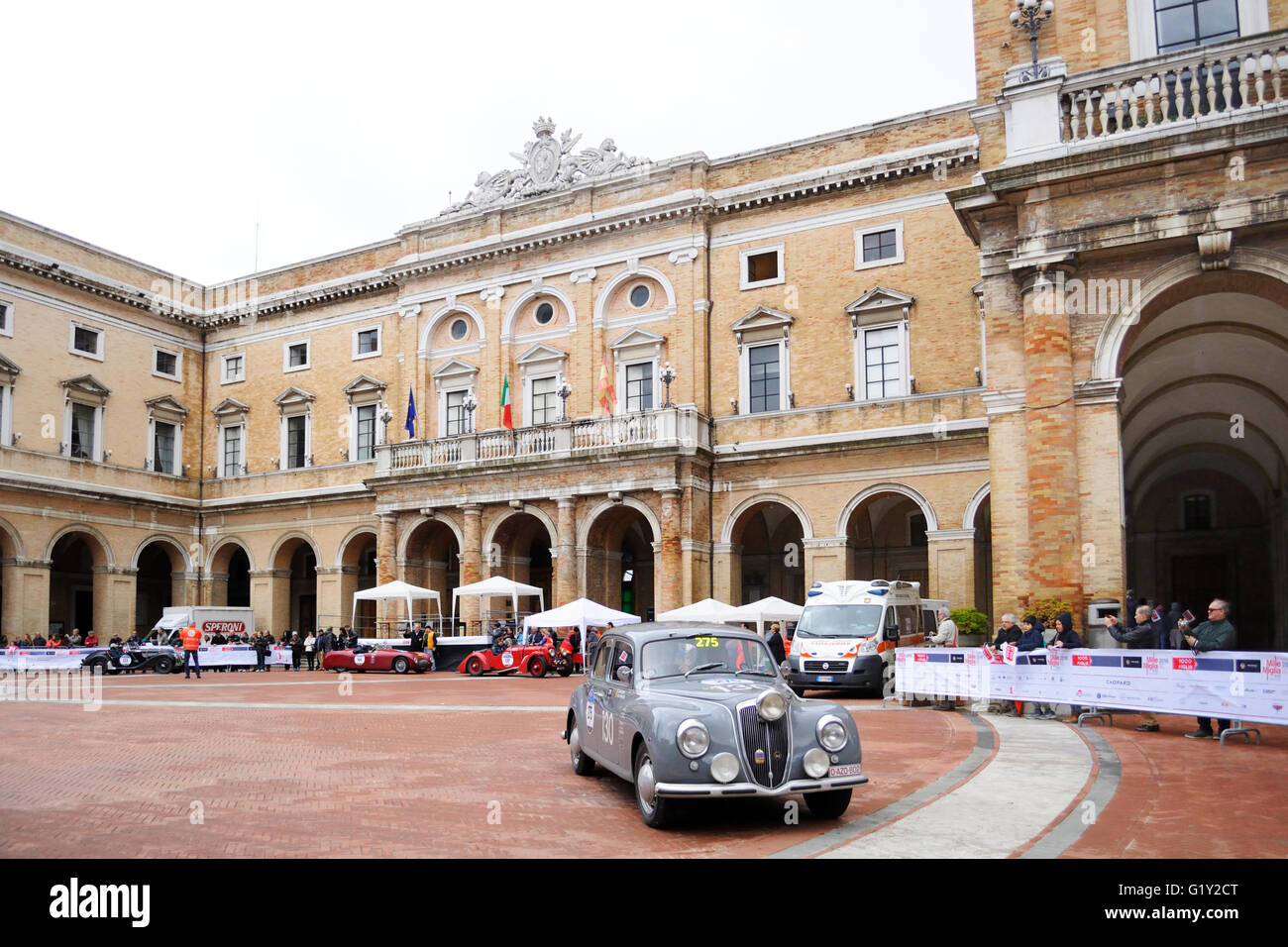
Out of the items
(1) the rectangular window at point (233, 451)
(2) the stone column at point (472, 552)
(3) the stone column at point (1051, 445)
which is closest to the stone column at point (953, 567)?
(3) the stone column at point (1051, 445)

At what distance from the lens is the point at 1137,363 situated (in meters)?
20.7

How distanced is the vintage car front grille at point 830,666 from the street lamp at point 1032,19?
10.8 meters

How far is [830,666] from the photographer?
64.6 ft

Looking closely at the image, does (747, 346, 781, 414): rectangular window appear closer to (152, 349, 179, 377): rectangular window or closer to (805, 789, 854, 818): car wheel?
(805, 789, 854, 818): car wheel

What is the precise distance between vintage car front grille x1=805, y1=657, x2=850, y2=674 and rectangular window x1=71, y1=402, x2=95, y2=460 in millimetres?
A: 29843

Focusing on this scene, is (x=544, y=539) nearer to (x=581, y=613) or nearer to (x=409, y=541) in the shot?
(x=409, y=541)

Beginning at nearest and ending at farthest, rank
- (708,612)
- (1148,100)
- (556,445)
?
(1148,100) < (708,612) < (556,445)

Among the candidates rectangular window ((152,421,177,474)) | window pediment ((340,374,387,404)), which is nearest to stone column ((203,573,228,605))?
rectangular window ((152,421,177,474))

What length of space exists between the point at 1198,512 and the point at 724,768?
30219 mm

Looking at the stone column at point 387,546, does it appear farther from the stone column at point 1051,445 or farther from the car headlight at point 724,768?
the car headlight at point 724,768

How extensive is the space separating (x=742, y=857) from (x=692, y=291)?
2663 centimetres

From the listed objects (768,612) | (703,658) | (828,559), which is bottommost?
(768,612)

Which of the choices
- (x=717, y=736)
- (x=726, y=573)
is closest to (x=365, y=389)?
(x=726, y=573)

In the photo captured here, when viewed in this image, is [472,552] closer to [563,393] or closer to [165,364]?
[563,393]
